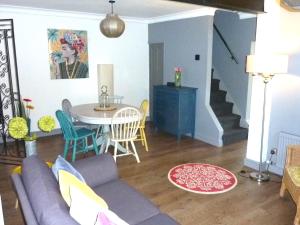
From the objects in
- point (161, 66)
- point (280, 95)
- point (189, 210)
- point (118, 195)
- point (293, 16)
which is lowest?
point (189, 210)

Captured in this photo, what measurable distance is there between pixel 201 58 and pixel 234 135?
1616 millimetres

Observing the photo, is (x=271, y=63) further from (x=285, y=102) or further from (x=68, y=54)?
(x=68, y=54)

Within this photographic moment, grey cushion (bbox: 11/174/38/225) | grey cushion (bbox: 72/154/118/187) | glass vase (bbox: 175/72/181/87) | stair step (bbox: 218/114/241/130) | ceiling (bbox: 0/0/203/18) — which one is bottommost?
stair step (bbox: 218/114/241/130)

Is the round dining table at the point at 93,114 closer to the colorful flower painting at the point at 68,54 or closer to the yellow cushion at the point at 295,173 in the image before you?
the colorful flower painting at the point at 68,54

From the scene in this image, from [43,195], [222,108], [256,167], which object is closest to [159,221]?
[43,195]

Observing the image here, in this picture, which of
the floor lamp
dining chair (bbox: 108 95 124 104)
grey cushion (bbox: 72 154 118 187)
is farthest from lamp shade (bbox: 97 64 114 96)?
grey cushion (bbox: 72 154 118 187)

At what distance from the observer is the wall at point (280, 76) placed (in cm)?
325

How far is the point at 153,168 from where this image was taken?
377cm

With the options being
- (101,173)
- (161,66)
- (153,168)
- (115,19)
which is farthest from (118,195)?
(161,66)

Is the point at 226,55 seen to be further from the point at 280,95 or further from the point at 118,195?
the point at 118,195

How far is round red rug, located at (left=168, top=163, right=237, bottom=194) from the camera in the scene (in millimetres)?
3182

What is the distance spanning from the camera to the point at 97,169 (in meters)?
2.35

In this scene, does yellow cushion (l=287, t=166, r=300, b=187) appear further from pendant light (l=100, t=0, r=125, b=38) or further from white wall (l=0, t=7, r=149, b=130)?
white wall (l=0, t=7, r=149, b=130)

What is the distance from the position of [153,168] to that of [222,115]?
242 centimetres
